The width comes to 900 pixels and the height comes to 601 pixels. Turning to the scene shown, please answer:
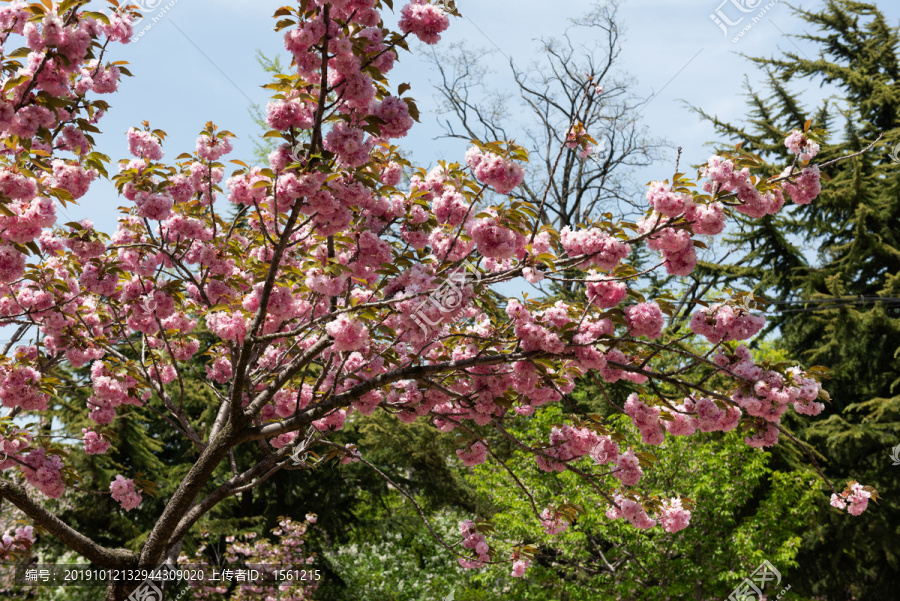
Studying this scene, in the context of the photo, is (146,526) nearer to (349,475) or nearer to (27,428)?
(349,475)

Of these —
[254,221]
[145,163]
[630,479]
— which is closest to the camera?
[630,479]

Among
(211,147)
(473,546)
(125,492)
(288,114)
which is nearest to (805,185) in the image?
(288,114)

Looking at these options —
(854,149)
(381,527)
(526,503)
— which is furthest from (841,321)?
(381,527)

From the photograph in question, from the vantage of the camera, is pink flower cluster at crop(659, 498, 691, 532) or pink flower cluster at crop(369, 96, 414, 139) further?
pink flower cluster at crop(659, 498, 691, 532)

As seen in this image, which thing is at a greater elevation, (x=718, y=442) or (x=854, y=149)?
(x=854, y=149)

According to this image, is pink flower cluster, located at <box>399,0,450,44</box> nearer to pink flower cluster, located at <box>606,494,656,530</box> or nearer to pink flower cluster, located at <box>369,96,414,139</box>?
pink flower cluster, located at <box>369,96,414,139</box>

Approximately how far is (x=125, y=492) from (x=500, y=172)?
11.1 feet

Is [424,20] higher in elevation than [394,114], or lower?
higher

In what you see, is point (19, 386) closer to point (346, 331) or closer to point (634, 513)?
point (346, 331)

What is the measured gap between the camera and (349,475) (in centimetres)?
1141

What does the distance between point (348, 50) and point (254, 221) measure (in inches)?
68.8

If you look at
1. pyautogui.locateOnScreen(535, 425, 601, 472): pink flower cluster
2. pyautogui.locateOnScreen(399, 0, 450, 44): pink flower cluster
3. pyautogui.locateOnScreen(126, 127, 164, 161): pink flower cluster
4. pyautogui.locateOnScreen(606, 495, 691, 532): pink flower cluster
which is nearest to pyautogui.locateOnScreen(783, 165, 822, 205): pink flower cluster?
pyautogui.locateOnScreen(535, 425, 601, 472): pink flower cluster

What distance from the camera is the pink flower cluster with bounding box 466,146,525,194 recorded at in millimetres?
2850

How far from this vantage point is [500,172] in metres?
2.87
